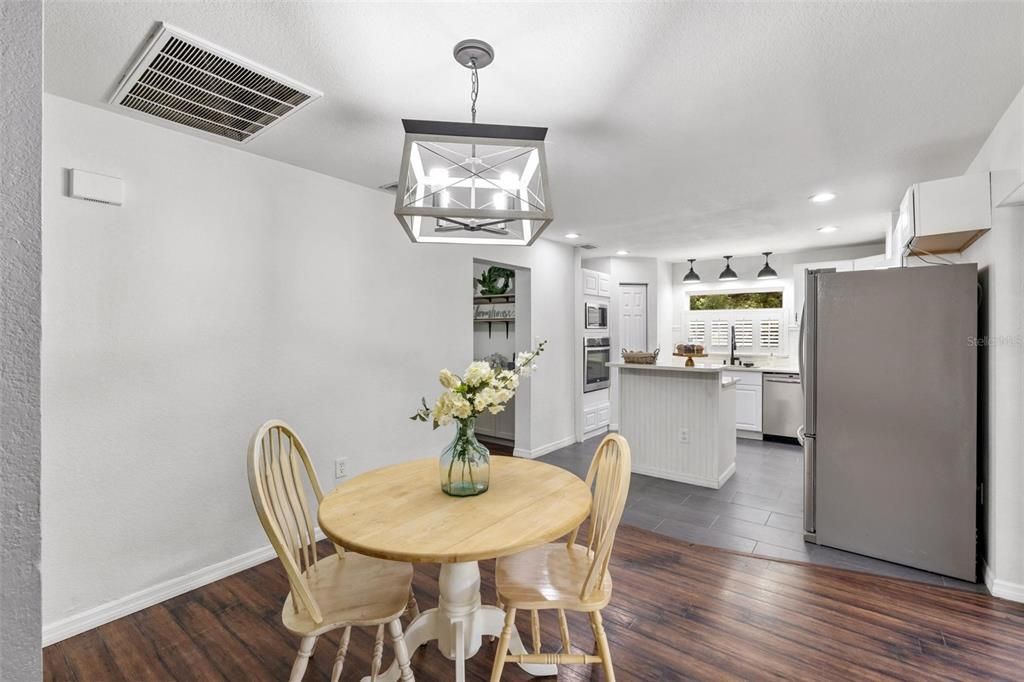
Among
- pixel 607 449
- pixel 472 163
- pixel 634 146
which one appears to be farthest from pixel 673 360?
pixel 472 163

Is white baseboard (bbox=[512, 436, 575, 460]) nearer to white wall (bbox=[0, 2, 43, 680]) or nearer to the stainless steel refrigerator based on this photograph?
the stainless steel refrigerator

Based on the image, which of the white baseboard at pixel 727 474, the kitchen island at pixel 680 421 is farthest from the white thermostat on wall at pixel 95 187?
the white baseboard at pixel 727 474

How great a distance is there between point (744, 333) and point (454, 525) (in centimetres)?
588

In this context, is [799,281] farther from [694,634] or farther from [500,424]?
[694,634]

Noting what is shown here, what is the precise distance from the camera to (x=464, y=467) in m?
1.77

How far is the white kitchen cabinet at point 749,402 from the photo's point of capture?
5.69 m

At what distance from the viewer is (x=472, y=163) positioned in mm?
1559

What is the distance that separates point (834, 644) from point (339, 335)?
9.94ft

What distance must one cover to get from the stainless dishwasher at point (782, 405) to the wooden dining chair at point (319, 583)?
5.21m

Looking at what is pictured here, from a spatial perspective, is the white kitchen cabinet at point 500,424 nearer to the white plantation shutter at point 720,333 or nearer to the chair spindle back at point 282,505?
the white plantation shutter at point 720,333

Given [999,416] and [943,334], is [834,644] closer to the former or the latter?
[999,416]

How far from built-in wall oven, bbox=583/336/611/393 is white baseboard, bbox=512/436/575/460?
0.67 meters

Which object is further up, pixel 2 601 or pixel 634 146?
pixel 634 146

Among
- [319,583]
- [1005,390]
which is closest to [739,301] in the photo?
[1005,390]
